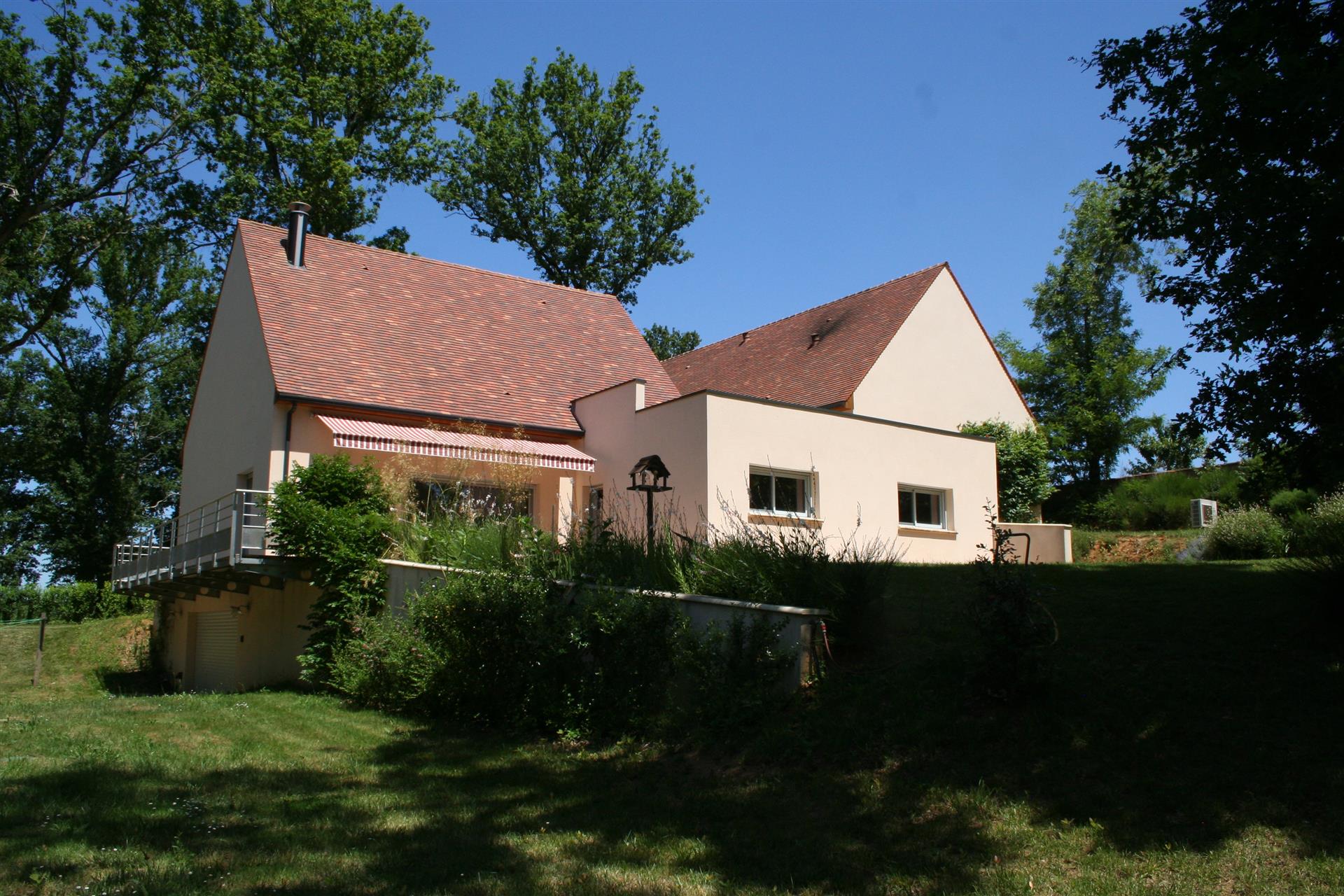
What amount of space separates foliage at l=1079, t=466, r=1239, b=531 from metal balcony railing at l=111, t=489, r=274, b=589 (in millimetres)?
22381

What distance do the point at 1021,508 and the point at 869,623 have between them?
16.7m

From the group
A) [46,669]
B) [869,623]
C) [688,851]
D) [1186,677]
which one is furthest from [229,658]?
[1186,677]

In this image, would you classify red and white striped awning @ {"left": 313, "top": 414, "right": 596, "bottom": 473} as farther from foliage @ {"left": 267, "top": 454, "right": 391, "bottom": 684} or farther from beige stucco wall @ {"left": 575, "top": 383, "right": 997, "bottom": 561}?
beige stucco wall @ {"left": 575, "top": 383, "right": 997, "bottom": 561}

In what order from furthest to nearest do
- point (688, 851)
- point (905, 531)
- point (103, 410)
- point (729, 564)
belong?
1. point (103, 410)
2. point (905, 531)
3. point (729, 564)
4. point (688, 851)

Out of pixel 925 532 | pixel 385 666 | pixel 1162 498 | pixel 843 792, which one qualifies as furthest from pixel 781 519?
pixel 1162 498

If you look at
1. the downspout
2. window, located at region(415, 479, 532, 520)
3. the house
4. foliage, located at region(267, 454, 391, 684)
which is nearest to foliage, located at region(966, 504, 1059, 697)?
the house

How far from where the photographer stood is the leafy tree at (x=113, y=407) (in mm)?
40250

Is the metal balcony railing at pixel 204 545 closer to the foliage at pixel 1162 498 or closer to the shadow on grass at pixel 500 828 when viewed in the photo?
the shadow on grass at pixel 500 828

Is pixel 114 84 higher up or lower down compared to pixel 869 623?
higher up

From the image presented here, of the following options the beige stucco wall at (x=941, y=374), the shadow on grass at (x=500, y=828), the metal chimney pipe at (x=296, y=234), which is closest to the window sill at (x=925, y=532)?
the beige stucco wall at (x=941, y=374)

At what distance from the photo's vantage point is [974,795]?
6.98 meters

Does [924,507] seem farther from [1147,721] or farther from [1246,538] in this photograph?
[1147,721]

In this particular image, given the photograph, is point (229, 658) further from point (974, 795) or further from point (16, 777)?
point (974, 795)

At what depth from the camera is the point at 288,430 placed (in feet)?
62.1
